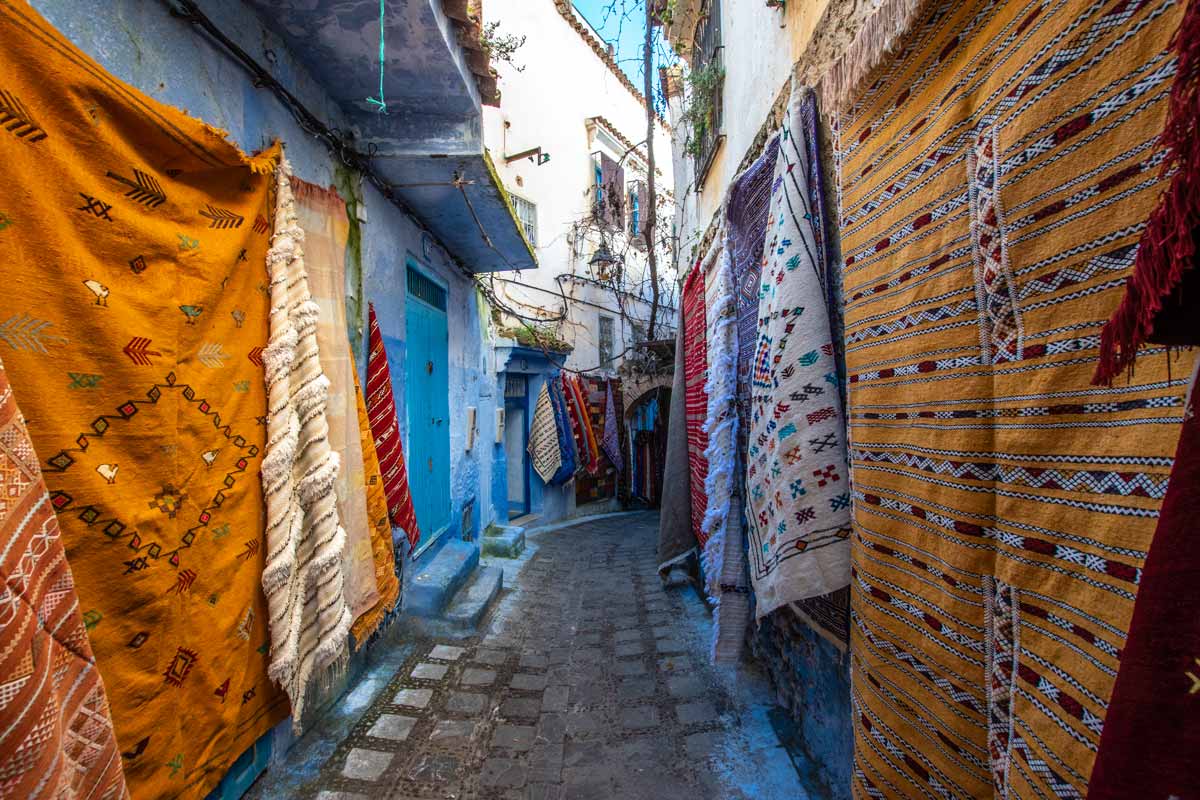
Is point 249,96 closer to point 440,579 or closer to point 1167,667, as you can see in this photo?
point 1167,667

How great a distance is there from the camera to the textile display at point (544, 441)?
29.1 feet

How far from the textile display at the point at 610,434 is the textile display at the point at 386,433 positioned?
738 cm

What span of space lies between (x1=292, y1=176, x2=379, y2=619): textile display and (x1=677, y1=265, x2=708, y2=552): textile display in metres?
2.02

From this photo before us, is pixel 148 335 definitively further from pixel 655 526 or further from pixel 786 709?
pixel 655 526

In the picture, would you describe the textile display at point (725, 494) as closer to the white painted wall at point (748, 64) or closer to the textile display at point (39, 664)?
the white painted wall at point (748, 64)

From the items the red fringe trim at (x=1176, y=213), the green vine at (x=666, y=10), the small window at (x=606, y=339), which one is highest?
the green vine at (x=666, y=10)

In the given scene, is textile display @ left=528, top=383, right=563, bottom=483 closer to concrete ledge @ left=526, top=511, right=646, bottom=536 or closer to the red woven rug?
concrete ledge @ left=526, top=511, right=646, bottom=536

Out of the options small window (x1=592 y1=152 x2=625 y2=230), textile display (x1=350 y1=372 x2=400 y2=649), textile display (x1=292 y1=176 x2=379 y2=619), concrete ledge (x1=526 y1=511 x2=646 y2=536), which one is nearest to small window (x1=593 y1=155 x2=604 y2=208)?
small window (x1=592 y1=152 x2=625 y2=230)

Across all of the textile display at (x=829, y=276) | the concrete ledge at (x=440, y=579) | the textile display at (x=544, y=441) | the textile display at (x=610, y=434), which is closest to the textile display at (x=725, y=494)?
the textile display at (x=829, y=276)

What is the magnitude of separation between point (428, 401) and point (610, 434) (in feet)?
20.0

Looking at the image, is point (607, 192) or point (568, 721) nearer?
point (568, 721)

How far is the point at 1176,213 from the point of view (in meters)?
0.46

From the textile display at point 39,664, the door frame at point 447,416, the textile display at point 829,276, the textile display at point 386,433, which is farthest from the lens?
the door frame at point 447,416

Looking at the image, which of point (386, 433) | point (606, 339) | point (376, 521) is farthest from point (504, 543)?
point (606, 339)
